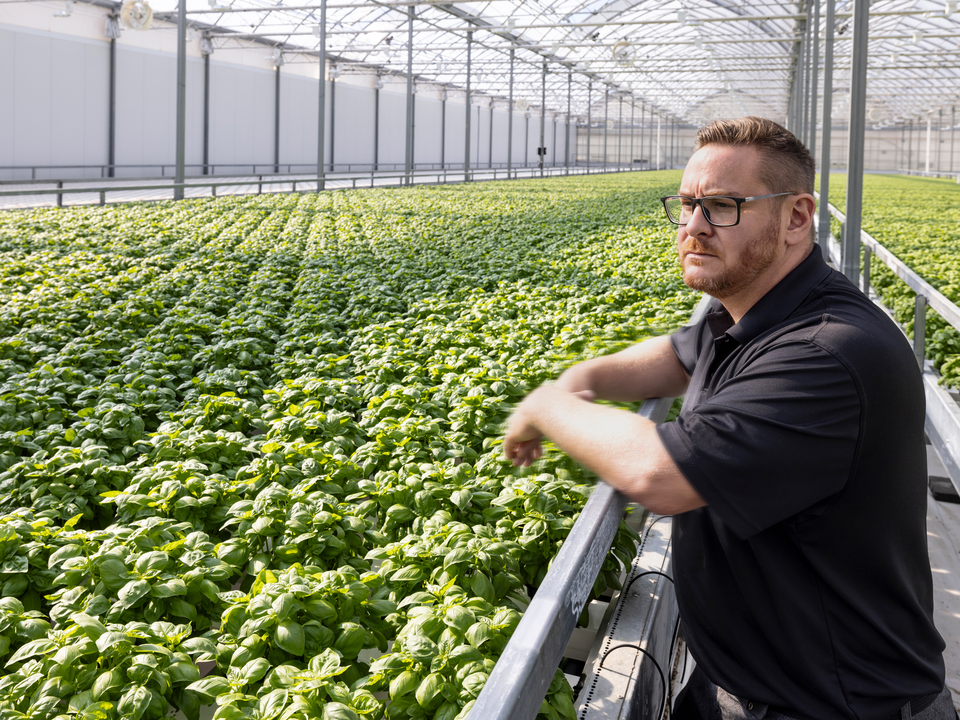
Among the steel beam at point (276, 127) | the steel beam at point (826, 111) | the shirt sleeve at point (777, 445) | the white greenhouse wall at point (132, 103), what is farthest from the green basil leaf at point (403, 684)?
the steel beam at point (276, 127)

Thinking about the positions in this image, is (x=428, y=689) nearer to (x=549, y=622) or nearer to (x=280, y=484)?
(x=549, y=622)

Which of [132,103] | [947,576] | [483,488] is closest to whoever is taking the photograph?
[483,488]

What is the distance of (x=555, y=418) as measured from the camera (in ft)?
5.98

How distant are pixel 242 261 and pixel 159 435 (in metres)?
6.01

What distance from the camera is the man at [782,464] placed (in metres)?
1.48

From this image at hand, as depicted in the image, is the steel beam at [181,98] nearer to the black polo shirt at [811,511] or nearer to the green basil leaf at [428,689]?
the green basil leaf at [428,689]

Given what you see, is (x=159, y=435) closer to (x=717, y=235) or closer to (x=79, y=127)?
(x=717, y=235)

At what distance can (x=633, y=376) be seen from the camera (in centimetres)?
231

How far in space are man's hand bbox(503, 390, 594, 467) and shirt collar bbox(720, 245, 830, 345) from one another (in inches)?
17.4

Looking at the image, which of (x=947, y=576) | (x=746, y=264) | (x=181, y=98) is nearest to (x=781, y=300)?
(x=746, y=264)

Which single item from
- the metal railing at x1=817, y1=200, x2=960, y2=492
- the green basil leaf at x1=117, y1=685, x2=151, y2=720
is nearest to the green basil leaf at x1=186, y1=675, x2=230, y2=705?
the green basil leaf at x1=117, y1=685, x2=151, y2=720

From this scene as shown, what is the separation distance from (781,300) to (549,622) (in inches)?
35.0

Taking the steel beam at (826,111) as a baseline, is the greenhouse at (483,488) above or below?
below

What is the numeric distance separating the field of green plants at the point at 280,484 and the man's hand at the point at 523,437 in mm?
562
